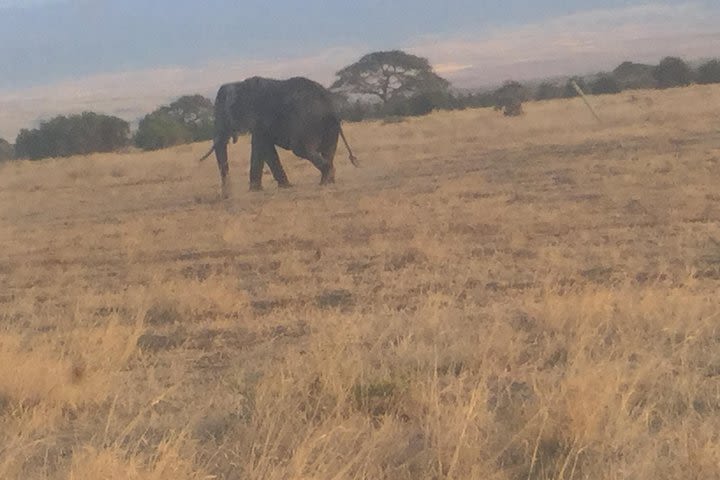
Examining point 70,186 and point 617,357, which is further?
point 70,186

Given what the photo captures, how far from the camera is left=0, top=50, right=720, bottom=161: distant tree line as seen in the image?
4556 cm

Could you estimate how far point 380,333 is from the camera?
6297 mm

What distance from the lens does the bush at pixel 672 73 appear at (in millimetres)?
53166

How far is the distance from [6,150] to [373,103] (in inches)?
830

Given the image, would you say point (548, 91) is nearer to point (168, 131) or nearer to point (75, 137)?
point (168, 131)

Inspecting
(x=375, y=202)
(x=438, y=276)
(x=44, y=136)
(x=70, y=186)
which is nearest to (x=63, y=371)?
(x=438, y=276)

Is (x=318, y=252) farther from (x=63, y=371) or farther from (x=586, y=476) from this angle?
(x=586, y=476)

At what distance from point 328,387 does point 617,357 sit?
164 cm

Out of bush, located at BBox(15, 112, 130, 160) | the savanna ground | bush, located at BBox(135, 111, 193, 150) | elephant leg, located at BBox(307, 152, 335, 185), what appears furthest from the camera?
bush, located at BBox(15, 112, 130, 160)

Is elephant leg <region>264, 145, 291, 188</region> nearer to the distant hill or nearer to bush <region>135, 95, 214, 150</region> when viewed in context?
bush <region>135, 95, 214, 150</region>

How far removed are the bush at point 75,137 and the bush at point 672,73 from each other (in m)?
28.3

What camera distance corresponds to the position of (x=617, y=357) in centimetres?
543

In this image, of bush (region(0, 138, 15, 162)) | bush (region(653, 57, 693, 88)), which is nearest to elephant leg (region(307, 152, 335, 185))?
bush (region(0, 138, 15, 162))

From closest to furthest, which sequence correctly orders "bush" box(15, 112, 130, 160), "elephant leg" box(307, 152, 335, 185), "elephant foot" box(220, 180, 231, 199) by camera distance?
1. "elephant foot" box(220, 180, 231, 199)
2. "elephant leg" box(307, 152, 335, 185)
3. "bush" box(15, 112, 130, 160)
